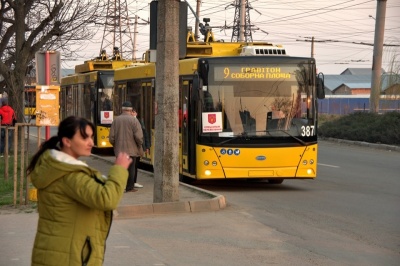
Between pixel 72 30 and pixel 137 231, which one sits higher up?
pixel 72 30

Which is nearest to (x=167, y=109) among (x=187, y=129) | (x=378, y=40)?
(x=187, y=129)

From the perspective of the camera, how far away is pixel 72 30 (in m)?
30.3

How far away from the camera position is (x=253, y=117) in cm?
1798

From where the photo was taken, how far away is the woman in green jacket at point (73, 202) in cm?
512

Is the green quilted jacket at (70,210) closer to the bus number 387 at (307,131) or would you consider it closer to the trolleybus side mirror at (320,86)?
the bus number 387 at (307,131)

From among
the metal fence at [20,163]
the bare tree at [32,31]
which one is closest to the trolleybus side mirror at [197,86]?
the metal fence at [20,163]

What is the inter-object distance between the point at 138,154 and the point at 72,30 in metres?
14.4

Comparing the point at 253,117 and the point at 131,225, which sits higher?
the point at 253,117

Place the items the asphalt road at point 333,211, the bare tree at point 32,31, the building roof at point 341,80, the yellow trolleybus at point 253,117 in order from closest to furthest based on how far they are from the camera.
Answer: the asphalt road at point 333,211
the yellow trolleybus at point 253,117
the bare tree at point 32,31
the building roof at point 341,80

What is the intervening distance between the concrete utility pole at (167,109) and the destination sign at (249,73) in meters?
3.68

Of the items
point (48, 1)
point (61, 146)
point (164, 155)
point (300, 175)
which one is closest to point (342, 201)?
point (300, 175)

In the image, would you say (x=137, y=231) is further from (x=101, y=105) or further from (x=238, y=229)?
(x=101, y=105)

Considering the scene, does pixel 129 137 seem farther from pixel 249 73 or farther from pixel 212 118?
pixel 249 73

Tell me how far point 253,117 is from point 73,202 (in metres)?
12.9
